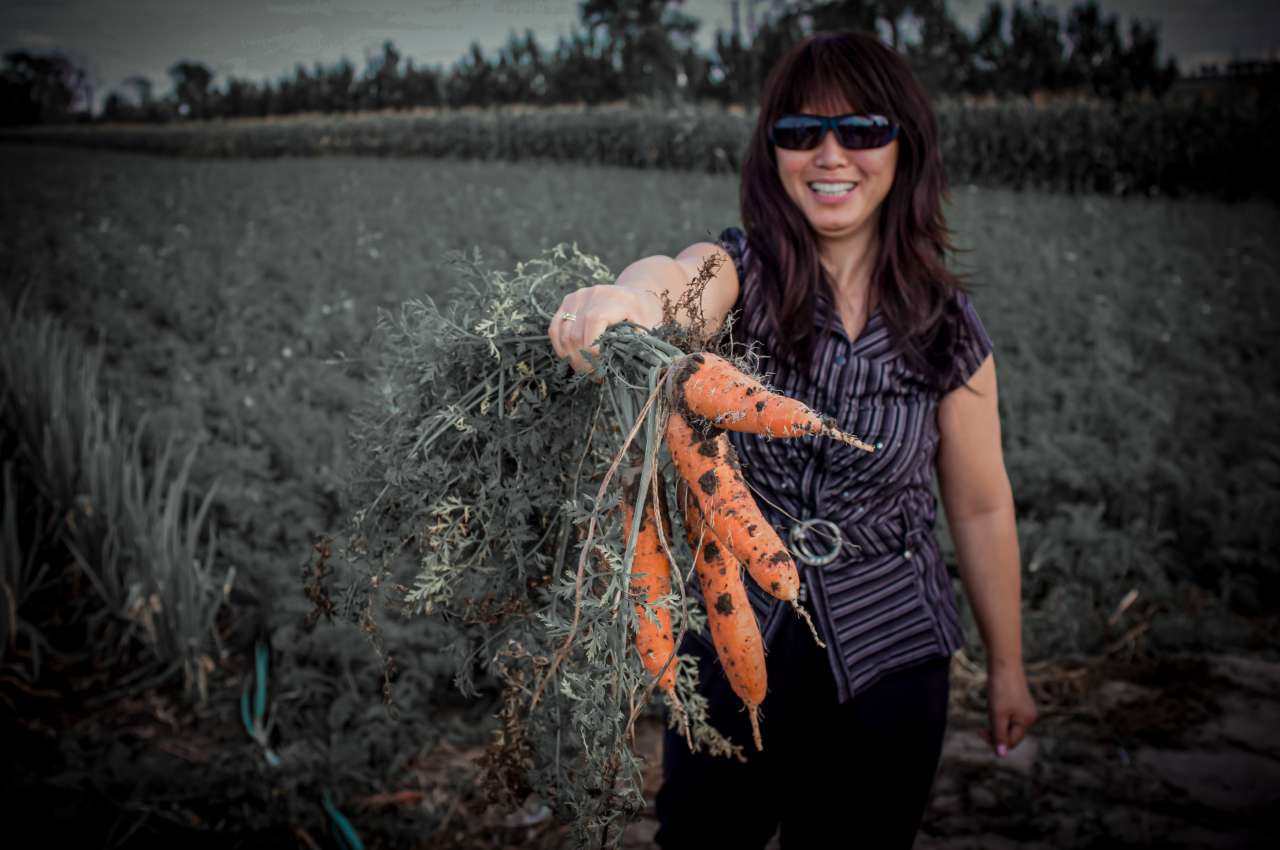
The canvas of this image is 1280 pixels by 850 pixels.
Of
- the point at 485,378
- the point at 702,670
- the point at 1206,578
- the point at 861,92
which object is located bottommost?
the point at 1206,578

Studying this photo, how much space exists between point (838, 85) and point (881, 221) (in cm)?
29

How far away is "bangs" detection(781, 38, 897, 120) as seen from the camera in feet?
5.38

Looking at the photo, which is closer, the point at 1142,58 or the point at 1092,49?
the point at 1142,58

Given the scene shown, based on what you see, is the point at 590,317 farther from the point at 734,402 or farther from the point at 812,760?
the point at 812,760

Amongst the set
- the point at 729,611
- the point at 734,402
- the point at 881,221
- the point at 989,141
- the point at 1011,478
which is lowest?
the point at 1011,478

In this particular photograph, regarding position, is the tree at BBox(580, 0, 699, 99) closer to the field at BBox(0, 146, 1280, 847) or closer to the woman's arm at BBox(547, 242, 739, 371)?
the field at BBox(0, 146, 1280, 847)

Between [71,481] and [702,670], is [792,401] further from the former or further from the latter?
[71,481]

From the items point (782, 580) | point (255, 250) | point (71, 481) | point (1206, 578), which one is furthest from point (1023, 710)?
point (255, 250)

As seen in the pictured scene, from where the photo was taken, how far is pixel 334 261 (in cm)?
818

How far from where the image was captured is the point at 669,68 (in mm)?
24469

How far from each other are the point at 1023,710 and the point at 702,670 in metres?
0.76

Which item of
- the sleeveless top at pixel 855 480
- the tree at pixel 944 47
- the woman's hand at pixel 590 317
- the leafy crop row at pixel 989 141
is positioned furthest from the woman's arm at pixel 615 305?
the tree at pixel 944 47

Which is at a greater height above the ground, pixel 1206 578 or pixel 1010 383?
pixel 1010 383

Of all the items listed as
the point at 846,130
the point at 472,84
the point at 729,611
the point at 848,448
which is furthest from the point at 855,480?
the point at 472,84
